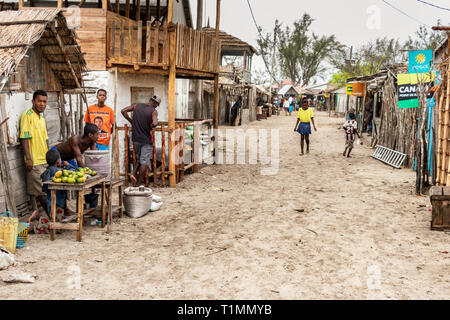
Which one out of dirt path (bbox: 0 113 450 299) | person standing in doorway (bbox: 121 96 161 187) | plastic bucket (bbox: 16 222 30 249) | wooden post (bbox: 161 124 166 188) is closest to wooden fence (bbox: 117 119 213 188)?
wooden post (bbox: 161 124 166 188)

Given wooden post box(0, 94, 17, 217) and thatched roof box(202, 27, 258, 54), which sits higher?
thatched roof box(202, 27, 258, 54)

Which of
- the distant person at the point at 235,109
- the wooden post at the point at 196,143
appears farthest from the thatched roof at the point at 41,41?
the distant person at the point at 235,109

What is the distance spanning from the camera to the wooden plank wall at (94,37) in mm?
9695

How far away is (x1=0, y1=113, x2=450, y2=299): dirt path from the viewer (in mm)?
4457

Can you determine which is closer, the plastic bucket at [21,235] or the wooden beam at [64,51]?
the plastic bucket at [21,235]

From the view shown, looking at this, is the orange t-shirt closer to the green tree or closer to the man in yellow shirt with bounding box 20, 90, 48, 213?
the man in yellow shirt with bounding box 20, 90, 48, 213

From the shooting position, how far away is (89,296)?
13.8 ft

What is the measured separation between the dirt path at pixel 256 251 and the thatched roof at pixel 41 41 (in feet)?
7.83

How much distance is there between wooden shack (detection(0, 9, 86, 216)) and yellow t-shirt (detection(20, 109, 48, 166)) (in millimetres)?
245

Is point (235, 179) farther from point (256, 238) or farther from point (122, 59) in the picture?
point (256, 238)

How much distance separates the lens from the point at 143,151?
877 centimetres

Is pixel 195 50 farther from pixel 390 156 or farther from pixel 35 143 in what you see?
pixel 390 156

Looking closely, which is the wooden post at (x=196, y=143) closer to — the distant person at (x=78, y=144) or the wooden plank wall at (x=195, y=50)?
the wooden plank wall at (x=195, y=50)

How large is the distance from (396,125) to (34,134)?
36.5ft
